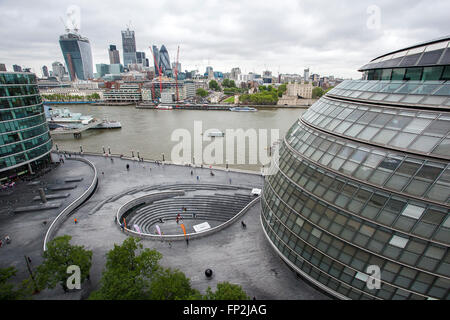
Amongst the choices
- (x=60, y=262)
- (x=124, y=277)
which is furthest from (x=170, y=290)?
(x=60, y=262)

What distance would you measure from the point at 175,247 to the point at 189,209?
1039cm

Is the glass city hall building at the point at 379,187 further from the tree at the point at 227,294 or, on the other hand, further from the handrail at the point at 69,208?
the handrail at the point at 69,208

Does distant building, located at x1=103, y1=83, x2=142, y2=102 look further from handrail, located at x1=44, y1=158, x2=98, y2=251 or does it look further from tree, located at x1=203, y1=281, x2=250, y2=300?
tree, located at x1=203, y1=281, x2=250, y2=300

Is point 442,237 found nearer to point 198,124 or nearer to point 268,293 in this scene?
point 268,293

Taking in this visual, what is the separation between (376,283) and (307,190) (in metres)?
7.26

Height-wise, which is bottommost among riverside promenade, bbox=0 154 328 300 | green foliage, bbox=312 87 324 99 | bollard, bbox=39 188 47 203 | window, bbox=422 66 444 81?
A: riverside promenade, bbox=0 154 328 300

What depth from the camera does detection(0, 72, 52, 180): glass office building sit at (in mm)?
37062

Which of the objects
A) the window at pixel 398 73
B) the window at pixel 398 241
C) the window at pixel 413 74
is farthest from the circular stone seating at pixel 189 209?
the window at pixel 413 74

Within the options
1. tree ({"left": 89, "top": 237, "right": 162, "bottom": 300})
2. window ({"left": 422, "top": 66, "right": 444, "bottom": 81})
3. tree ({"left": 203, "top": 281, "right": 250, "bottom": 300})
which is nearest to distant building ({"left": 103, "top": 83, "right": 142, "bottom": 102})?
tree ({"left": 89, "top": 237, "right": 162, "bottom": 300})

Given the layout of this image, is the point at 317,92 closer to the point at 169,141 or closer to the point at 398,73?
the point at 169,141

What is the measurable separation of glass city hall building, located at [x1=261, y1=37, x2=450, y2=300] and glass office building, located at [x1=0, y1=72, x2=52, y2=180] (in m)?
46.1
